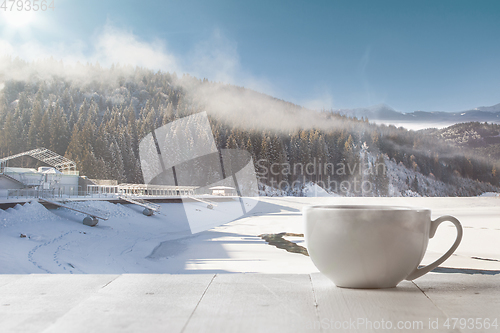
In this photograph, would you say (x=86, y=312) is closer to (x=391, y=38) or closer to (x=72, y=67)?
(x=391, y=38)

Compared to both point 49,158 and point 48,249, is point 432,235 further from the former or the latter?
point 49,158

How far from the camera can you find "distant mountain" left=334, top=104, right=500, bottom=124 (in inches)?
1558

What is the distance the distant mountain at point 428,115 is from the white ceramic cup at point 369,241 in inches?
1719

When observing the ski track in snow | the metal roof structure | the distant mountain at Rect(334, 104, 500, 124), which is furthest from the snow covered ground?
the distant mountain at Rect(334, 104, 500, 124)

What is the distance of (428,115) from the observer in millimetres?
40688

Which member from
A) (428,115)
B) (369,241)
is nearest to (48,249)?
(369,241)

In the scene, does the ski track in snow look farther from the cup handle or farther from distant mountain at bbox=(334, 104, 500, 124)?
distant mountain at bbox=(334, 104, 500, 124)

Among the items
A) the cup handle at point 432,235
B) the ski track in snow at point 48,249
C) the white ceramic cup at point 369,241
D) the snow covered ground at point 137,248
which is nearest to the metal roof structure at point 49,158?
the snow covered ground at point 137,248

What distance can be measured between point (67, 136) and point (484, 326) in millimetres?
32914

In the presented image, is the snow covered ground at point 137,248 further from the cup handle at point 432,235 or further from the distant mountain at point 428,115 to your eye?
the distant mountain at point 428,115

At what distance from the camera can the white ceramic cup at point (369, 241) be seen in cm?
61

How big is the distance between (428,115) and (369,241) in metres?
46.0

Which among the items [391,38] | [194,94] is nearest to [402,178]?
[391,38]

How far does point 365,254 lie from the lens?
619 millimetres
